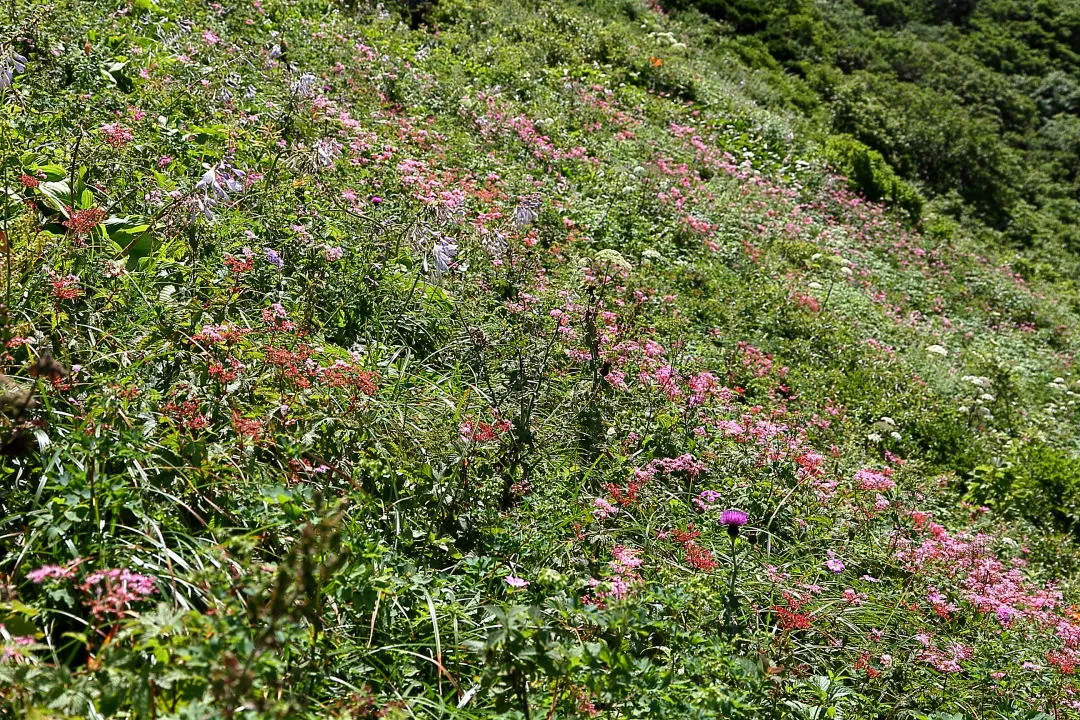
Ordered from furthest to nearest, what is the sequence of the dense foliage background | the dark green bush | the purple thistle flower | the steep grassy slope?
the dense foliage background < the dark green bush < the purple thistle flower < the steep grassy slope

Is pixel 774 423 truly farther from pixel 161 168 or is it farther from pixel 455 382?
pixel 161 168

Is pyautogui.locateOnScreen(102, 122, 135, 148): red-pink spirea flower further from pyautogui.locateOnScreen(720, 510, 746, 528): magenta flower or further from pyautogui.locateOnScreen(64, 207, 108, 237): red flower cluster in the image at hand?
pyautogui.locateOnScreen(720, 510, 746, 528): magenta flower

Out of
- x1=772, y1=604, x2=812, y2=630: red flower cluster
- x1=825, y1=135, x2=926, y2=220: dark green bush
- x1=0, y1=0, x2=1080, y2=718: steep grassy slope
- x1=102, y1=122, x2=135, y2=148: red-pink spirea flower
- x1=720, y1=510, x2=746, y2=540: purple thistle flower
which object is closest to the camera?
x1=0, y1=0, x2=1080, y2=718: steep grassy slope

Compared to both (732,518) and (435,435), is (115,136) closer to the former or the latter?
(435,435)

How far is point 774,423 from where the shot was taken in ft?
17.1

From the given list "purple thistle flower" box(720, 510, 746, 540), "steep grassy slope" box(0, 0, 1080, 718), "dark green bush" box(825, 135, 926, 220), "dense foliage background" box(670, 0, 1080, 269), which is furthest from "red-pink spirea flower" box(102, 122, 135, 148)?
"dense foliage background" box(670, 0, 1080, 269)

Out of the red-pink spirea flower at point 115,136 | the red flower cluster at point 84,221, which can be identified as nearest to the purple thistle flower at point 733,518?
the red flower cluster at point 84,221

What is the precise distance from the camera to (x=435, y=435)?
3236mm

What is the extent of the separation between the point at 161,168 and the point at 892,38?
66.6 feet

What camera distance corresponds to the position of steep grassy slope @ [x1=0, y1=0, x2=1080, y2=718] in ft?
7.15

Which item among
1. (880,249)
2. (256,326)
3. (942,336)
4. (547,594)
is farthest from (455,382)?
(880,249)

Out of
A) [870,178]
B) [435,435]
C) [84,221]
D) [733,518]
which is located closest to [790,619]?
[733,518]

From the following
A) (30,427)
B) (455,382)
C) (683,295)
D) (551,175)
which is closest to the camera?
(30,427)

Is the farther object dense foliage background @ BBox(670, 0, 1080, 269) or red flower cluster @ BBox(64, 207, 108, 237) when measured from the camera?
dense foliage background @ BBox(670, 0, 1080, 269)
